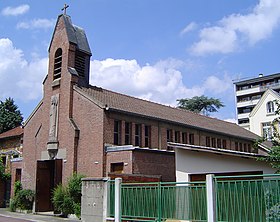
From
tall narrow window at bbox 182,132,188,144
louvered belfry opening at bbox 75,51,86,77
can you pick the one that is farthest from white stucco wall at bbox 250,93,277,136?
louvered belfry opening at bbox 75,51,86,77

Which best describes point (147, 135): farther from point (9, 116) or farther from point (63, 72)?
point (9, 116)

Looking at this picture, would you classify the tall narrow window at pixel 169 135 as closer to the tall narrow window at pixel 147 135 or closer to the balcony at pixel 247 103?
the tall narrow window at pixel 147 135

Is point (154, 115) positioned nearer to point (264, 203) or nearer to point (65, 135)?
point (65, 135)

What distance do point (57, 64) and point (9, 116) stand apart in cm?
3198

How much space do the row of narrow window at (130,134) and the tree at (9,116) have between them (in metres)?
35.3

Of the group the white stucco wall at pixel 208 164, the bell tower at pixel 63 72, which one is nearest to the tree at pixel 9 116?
the bell tower at pixel 63 72

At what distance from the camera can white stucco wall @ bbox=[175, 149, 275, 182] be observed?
18141mm

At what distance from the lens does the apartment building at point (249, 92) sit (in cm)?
7656

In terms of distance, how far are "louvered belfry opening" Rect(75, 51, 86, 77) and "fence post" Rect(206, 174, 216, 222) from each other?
17869 mm

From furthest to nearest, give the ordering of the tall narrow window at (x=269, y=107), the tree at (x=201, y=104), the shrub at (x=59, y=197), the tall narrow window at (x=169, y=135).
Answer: the tree at (x=201, y=104) < the tall narrow window at (x=269, y=107) < the tall narrow window at (x=169, y=135) < the shrub at (x=59, y=197)

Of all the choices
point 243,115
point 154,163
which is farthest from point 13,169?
point 243,115

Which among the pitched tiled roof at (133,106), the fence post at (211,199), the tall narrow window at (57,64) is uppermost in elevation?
the tall narrow window at (57,64)

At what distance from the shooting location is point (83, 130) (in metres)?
24.0

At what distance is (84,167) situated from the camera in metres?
23.2
